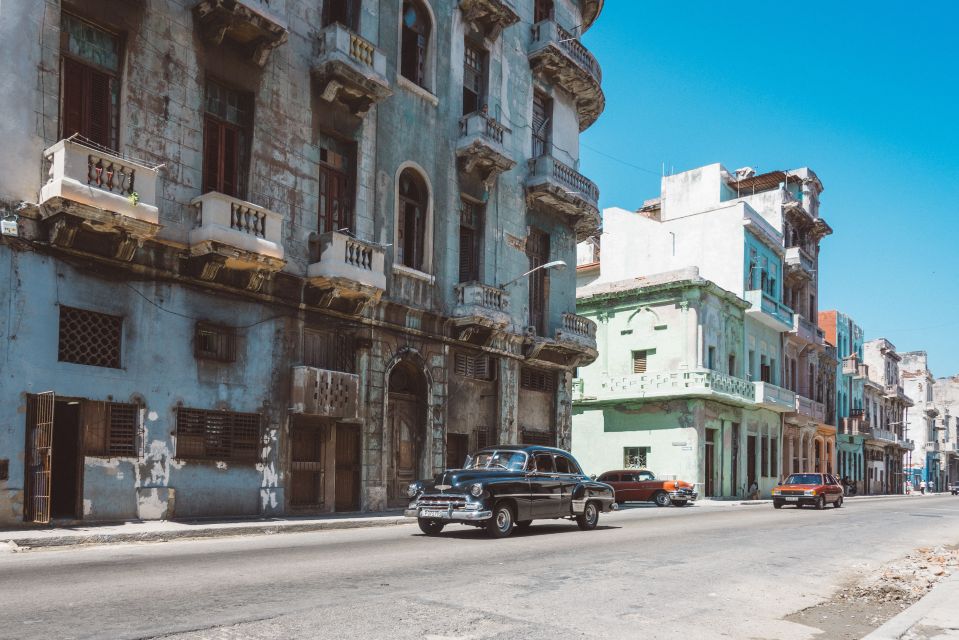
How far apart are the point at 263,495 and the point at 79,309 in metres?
5.65

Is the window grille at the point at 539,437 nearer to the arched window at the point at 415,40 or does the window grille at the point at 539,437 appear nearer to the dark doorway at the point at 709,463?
the arched window at the point at 415,40

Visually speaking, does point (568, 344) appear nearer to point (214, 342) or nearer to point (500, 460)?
point (500, 460)

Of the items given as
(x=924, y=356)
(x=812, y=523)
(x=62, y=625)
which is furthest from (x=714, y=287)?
(x=924, y=356)

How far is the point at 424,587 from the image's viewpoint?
28.9 feet

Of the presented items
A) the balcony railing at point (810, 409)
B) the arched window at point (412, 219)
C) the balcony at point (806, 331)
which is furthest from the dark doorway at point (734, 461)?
the arched window at point (412, 219)

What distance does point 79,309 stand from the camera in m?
15.3

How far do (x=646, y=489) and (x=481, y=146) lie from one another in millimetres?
15173

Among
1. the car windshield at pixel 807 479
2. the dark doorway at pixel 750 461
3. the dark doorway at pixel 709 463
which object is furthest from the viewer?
the dark doorway at pixel 750 461

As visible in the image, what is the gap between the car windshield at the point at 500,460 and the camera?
15875 millimetres

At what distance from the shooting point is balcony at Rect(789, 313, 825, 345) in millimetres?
52156

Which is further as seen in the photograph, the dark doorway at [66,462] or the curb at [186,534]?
the dark doorway at [66,462]

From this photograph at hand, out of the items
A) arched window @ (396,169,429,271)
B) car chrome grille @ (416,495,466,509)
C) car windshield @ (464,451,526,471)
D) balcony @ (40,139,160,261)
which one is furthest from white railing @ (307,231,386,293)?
car chrome grille @ (416,495,466,509)

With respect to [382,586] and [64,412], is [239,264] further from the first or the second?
[382,586]

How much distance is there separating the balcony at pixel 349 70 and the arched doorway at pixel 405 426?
23.2 feet
